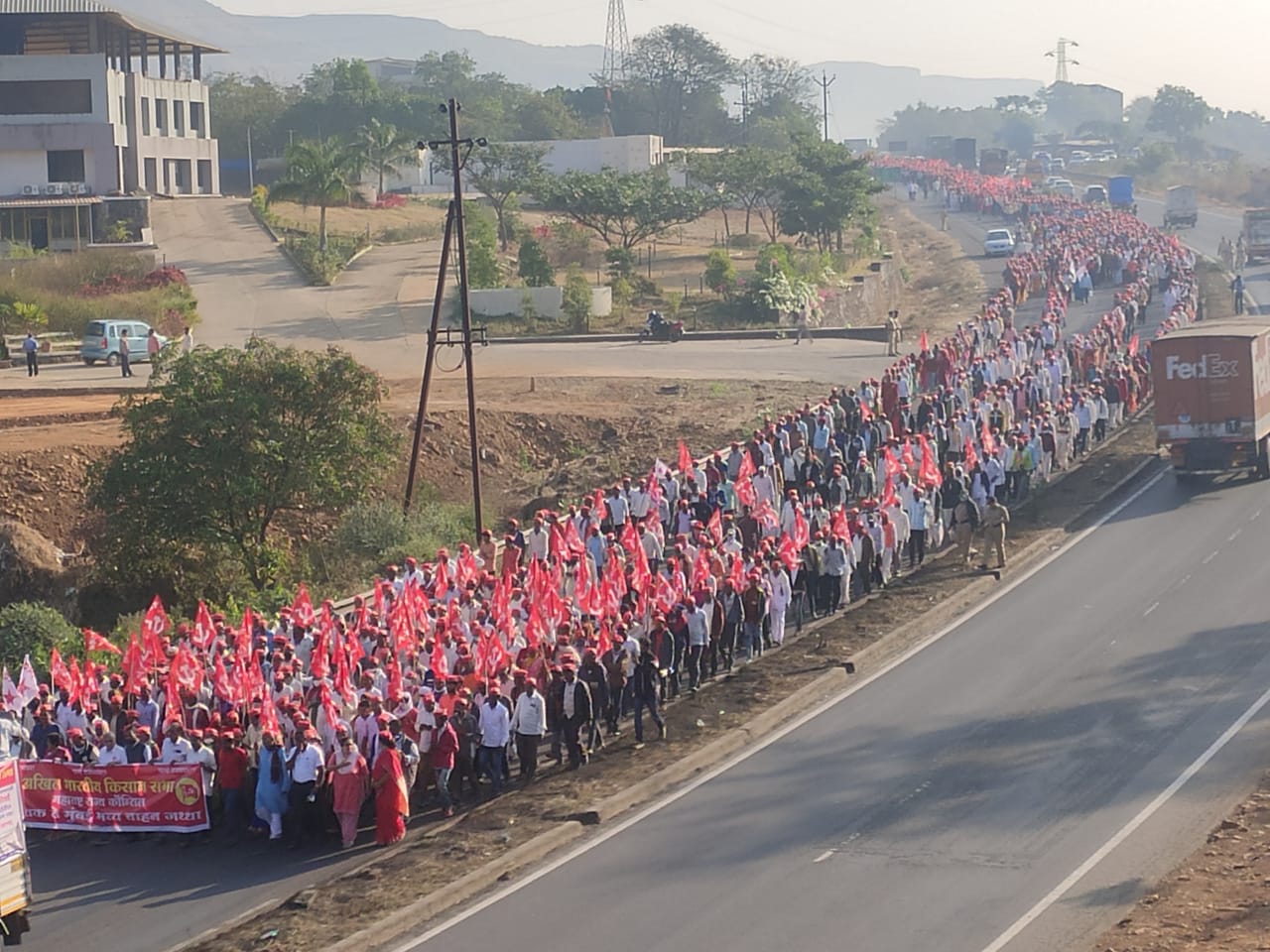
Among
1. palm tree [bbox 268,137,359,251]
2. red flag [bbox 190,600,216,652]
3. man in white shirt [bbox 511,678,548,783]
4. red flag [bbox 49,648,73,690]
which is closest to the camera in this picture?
man in white shirt [bbox 511,678,548,783]

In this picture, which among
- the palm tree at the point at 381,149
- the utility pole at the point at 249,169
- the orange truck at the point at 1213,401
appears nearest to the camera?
the orange truck at the point at 1213,401

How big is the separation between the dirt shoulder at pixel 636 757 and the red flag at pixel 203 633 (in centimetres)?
417

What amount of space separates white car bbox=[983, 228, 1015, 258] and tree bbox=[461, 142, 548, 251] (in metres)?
19.1

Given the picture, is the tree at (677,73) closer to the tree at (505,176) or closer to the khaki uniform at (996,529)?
the tree at (505,176)

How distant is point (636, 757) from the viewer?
1816 centimetres

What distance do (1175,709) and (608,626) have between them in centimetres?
604

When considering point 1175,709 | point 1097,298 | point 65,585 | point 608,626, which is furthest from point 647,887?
point 1097,298

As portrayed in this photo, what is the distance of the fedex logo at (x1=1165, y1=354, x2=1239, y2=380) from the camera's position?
30.2 meters

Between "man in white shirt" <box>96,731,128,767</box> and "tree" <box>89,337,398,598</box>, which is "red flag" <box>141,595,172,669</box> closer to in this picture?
"man in white shirt" <box>96,731,128,767</box>

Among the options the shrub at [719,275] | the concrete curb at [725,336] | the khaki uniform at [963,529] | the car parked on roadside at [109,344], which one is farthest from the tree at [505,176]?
the khaki uniform at [963,529]

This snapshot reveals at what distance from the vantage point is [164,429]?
91.9ft

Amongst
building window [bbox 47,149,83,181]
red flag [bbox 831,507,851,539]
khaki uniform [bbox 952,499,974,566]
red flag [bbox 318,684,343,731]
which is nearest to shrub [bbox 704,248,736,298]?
building window [bbox 47,149,83,181]

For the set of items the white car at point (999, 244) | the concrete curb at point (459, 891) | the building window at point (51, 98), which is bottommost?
the concrete curb at point (459, 891)

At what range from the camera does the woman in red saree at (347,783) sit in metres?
15.7
